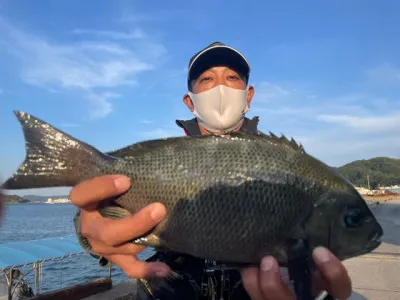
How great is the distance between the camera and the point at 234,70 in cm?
357

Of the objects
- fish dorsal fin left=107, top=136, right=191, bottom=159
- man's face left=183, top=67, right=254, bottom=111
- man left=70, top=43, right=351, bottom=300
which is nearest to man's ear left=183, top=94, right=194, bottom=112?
man left=70, top=43, right=351, bottom=300

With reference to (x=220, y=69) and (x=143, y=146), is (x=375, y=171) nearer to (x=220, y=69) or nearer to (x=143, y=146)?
(x=220, y=69)

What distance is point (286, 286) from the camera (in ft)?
6.93

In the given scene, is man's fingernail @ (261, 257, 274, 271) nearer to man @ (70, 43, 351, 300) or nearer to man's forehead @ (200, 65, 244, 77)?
man @ (70, 43, 351, 300)

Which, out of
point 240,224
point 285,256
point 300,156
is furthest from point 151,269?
point 300,156

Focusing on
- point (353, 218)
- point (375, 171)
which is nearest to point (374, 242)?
point (353, 218)

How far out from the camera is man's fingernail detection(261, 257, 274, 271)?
200 centimetres

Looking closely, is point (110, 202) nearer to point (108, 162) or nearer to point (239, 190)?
point (108, 162)

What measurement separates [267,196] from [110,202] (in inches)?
38.6

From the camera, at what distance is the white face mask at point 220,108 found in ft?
11.1

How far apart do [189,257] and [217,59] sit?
1.91 metres

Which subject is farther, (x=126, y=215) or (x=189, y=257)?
(x=189, y=257)

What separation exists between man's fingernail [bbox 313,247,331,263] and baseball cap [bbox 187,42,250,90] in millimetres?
2121

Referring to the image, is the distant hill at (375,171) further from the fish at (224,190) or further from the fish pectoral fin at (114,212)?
the fish pectoral fin at (114,212)
